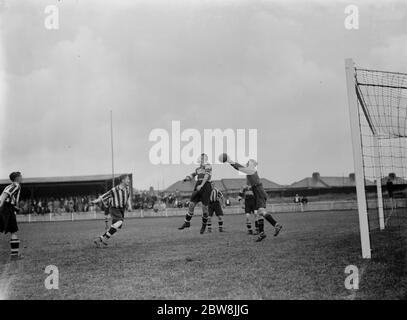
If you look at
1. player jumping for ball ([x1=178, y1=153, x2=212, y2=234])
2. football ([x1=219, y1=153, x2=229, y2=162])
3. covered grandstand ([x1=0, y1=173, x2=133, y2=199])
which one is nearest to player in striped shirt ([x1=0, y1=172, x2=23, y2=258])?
player jumping for ball ([x1=178, y1=153, x2=212, y2=234])

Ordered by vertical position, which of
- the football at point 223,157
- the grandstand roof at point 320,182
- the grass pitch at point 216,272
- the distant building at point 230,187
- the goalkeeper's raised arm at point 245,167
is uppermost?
the grandstand roof at point 320,182

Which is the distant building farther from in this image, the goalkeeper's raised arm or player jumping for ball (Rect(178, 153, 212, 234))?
the goalkeeper's raised arm

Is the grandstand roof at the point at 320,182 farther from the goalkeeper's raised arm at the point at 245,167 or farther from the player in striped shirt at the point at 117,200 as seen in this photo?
the player in striped shirt at the point at 117,200

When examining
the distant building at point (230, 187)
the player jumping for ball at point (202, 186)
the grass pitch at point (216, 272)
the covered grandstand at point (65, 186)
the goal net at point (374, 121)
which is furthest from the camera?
the distant building at point (230, 187)

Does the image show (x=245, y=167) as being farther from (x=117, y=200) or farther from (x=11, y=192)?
(x=11, y=192)

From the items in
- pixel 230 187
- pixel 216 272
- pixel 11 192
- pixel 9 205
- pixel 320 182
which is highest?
pixel 320 182

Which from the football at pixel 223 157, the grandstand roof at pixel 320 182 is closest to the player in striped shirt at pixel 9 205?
the football at pixel 223 157

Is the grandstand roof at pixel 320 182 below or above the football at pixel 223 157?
above

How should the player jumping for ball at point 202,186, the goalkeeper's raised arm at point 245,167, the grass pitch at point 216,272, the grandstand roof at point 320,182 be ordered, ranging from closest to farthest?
1. the grass pitch at point 216,272
2. the goalkeeper's raised arm at point 245,167
3. the player jumping for ball at point 202,186
4. the grandstand roof at point 320,182

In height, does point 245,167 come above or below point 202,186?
above

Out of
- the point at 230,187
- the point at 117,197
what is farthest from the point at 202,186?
the point at 230,187

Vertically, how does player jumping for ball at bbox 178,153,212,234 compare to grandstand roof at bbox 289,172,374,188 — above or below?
below

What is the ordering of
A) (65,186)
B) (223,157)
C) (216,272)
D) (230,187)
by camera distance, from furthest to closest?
(230,187) < (65,186) < (223,157) < (216,272)
